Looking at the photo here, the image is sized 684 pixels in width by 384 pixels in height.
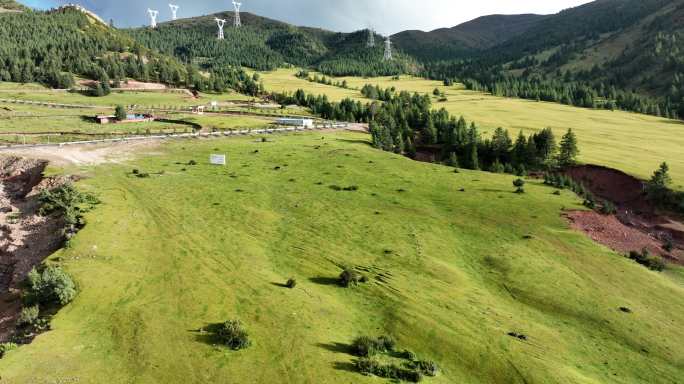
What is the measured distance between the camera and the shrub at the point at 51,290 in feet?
128

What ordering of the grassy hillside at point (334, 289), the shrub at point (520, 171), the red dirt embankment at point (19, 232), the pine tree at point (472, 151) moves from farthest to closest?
the pine tree at point (472, 151) < the shrub at point (520, 171) < the red dirt embankment at point (19, 232) < the grassy hillside at point (334, 289)

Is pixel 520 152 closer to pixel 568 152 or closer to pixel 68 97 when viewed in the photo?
pixel 568 152

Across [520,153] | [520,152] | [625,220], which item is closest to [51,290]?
[625,220]

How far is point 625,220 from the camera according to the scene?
88.6m

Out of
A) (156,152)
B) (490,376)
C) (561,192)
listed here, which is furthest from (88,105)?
(490,376)

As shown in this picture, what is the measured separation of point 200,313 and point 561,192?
79471mm

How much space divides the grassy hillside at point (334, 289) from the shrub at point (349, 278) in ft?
2.87

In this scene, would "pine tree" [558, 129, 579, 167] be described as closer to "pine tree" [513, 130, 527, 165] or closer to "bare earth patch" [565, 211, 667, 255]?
"pine tree" [513, 130, 527, 165]

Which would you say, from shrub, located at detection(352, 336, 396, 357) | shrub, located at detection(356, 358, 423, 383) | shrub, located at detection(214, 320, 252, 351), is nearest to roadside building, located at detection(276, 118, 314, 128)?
shrub, located at detection(352, 336, 396, 357)

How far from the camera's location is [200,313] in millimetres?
39656

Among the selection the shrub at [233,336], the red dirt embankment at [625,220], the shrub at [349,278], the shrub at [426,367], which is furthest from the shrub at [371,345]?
the red dirt embankment at [625,220]

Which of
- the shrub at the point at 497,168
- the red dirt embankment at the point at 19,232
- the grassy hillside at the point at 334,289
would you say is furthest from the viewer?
the shrub at the point at 497,168

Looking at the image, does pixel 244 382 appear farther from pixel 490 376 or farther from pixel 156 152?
pixel 156 152

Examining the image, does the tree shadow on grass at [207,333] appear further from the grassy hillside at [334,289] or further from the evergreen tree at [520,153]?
the evergreen tree at [520,153]
